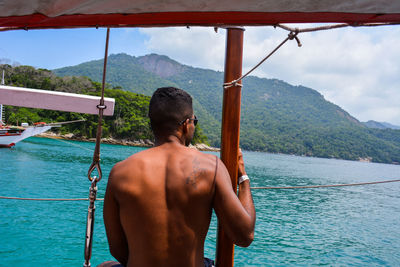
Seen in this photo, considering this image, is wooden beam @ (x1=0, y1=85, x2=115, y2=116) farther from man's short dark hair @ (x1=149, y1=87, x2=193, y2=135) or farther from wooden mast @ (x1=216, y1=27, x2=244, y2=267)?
man's short dark hair @ (x1=149, y1=87, x2=193, y2=135)

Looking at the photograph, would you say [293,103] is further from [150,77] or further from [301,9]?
[301,9]

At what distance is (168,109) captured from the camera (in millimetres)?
1354

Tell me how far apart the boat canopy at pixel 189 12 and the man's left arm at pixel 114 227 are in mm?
691

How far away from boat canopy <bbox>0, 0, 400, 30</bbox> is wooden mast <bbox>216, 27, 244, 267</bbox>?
16.5 inches

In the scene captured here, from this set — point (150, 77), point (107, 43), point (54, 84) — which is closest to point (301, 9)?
point (107, 43)

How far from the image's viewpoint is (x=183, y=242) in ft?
4.00

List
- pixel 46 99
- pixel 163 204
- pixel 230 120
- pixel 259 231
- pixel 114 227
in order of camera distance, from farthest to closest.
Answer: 1. pixel 259 231
2. pixel 46 99
3. pixel 230 120
4. pixel 114 227
5. pixel 163 204

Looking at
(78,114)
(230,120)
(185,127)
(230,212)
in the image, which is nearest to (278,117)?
(78,114)

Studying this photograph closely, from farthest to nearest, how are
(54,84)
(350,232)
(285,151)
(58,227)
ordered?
(285,151), (54,84), (350,232), (58,227)

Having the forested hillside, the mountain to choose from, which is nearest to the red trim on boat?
the forested hillside

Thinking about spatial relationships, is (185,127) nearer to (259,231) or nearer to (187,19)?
(187,19)

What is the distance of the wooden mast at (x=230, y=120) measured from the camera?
5.77 feet

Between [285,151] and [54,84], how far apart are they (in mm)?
90285

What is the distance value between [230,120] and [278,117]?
148 meters
